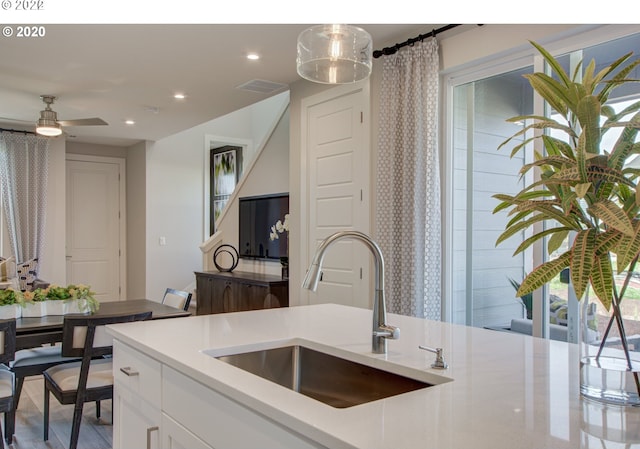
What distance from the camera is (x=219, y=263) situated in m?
7.05

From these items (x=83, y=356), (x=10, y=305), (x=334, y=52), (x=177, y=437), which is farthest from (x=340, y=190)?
(x=177, y=437)

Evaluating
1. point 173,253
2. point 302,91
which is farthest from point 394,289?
point 173,253

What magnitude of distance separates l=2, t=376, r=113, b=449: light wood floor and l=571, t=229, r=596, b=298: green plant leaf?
2.97m

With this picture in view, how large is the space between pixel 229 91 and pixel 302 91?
83cm

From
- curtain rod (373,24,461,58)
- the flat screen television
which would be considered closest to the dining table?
curtain rod (373,24,461,58)

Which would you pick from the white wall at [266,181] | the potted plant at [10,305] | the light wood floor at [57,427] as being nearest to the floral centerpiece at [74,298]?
the potted plant at [10,305]

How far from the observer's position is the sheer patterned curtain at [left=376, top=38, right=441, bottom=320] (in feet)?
11.4

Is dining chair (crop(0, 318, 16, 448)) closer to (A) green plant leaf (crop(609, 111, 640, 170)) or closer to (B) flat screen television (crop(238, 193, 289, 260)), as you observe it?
(A) green plant leaf (crop(609, 111, 640, 170))

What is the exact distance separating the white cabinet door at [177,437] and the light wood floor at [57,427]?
6.22ft

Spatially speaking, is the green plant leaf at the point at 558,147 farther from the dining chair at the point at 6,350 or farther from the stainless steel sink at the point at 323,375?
the dining chair at the point at 6,350

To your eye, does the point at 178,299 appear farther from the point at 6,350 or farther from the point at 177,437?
the point at 177,437

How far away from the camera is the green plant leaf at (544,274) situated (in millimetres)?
1105

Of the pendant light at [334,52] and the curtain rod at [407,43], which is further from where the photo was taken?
the curtain rod at [407,43]

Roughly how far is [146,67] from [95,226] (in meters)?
4.70
